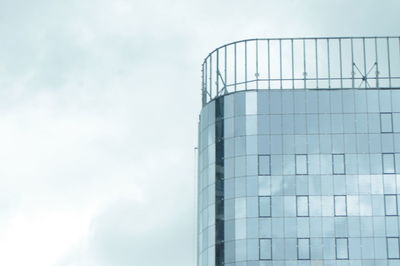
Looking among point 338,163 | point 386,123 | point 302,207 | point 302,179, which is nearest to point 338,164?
point 338,163

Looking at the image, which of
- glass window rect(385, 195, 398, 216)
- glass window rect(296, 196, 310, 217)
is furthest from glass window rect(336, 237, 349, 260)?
glass window rect(385, 195, 398, 216)

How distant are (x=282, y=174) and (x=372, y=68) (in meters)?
18.1

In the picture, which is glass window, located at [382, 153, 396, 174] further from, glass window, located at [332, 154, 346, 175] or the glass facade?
glass window, located at [332, 154, 346, 175]

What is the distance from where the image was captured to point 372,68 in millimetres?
141875

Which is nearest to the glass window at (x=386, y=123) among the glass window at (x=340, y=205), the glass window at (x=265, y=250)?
the glass window at (x=340, y=205)

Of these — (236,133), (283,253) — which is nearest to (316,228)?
(283,253)

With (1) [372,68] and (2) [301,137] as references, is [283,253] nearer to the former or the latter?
(2) [301,137]

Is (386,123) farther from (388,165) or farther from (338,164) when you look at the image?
(338,164)

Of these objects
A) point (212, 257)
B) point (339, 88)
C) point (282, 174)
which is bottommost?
point (212, 257)

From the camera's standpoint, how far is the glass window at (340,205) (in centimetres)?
13362

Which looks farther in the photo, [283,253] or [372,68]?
[372,68]

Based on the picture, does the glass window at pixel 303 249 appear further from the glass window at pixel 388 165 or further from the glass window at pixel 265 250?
the glass window at pixel 388 165

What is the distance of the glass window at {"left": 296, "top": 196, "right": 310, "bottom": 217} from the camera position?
438 feet

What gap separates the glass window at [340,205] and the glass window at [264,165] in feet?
27.5
